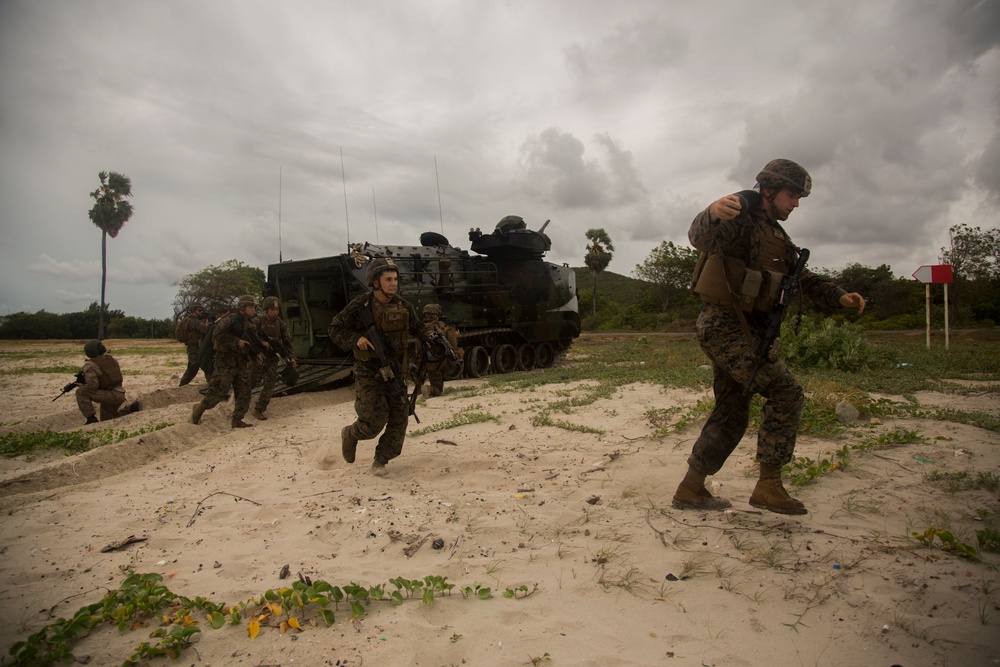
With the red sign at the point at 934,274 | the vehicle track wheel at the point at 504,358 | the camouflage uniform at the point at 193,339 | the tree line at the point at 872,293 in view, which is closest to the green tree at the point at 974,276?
the tree line at the point at 872,293

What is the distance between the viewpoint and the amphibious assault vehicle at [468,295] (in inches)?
438

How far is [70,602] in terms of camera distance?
271cm

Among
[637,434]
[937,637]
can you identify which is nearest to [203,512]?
[637,434]

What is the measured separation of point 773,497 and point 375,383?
2997 millimetres

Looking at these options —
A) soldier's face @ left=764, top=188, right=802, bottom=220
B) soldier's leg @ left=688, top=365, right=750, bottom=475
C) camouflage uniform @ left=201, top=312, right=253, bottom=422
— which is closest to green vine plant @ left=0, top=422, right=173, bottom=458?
camouflage uniform @ left=201, top=312, right=253, bottom=422

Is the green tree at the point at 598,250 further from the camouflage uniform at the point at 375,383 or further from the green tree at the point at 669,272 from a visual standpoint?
the camouflage uniform at the point at 375,383

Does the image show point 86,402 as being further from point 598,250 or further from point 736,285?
point 598,250

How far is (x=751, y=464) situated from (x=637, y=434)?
132cm

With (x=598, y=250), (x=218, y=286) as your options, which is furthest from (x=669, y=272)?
(x=218, y=286)

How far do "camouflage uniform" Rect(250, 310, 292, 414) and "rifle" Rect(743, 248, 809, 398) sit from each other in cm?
649

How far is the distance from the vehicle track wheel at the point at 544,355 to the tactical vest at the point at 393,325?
10065 millimetres

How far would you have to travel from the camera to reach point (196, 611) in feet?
A: 8.46

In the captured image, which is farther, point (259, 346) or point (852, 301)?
point (259, 346)

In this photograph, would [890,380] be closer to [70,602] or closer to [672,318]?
[70,602]
